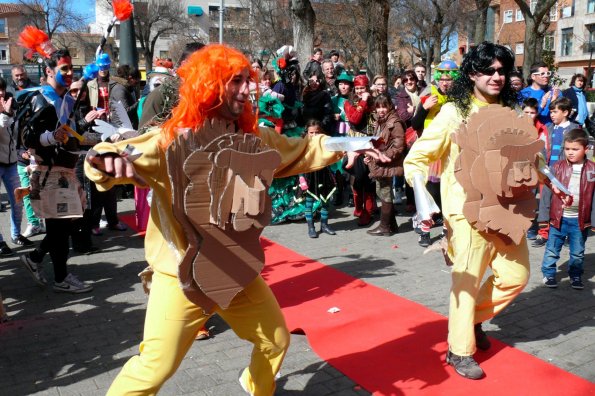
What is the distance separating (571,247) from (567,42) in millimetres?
56432

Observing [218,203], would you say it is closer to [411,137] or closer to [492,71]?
[492,71]

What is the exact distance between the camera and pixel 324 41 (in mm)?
42344

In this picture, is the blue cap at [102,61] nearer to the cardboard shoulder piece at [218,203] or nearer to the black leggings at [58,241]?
the black leggings at [58,241]

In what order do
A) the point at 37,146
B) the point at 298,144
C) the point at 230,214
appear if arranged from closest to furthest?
the point at 230,214 < the point at 298,144 < the point at 37,146

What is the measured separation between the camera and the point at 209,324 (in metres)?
4.81

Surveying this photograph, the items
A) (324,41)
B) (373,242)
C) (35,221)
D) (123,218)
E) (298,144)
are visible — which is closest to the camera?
(298,144)

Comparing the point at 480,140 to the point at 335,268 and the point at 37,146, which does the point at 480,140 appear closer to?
the point at 335,268

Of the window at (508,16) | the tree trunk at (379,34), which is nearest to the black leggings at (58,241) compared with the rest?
the tree trunk at (379,34)

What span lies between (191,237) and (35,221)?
6125mm

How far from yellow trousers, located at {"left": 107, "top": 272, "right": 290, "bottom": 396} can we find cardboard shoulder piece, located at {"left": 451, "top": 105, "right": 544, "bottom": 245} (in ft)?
4.67

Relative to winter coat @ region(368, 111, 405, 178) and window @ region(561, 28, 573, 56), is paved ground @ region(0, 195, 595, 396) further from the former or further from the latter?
window @ region(561, 28, 573, 56)

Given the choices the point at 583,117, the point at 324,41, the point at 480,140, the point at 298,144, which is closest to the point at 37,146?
the point at 298,144

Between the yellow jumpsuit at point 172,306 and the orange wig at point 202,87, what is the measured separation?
0.12 meters

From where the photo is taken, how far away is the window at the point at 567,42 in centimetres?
5494
